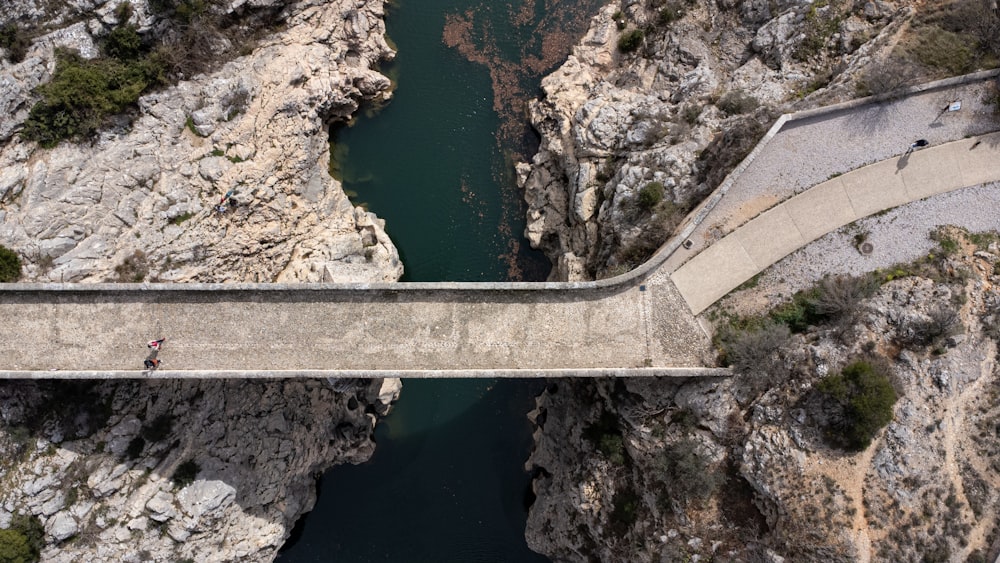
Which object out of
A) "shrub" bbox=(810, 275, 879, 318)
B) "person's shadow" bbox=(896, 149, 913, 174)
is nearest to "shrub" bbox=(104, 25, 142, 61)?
"shrub" bbox=(810, 275, 879, 318)

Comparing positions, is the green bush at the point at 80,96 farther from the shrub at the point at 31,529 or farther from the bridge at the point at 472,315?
the shrub at the point at 31,529

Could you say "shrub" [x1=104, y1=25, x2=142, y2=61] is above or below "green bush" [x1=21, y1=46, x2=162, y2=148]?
above

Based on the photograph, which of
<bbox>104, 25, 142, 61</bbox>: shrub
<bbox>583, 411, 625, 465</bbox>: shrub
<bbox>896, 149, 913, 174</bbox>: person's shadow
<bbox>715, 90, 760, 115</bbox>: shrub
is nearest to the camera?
<bbox>896, 149, 913, 174</bbox>: person's shadow

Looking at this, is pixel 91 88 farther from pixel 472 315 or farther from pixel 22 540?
pixel 472 315

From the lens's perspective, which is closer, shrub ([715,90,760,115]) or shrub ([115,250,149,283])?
shrub ([715,90,760,115])

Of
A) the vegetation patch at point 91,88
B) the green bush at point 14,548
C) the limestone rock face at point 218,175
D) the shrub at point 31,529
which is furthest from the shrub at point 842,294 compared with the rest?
the green bush at point 14,548

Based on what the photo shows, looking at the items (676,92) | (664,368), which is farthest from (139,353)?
(676,92)

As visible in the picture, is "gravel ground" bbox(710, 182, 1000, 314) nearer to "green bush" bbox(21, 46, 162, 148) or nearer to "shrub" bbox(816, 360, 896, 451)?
"shrub" bbox(816, 360, 896, 451)
